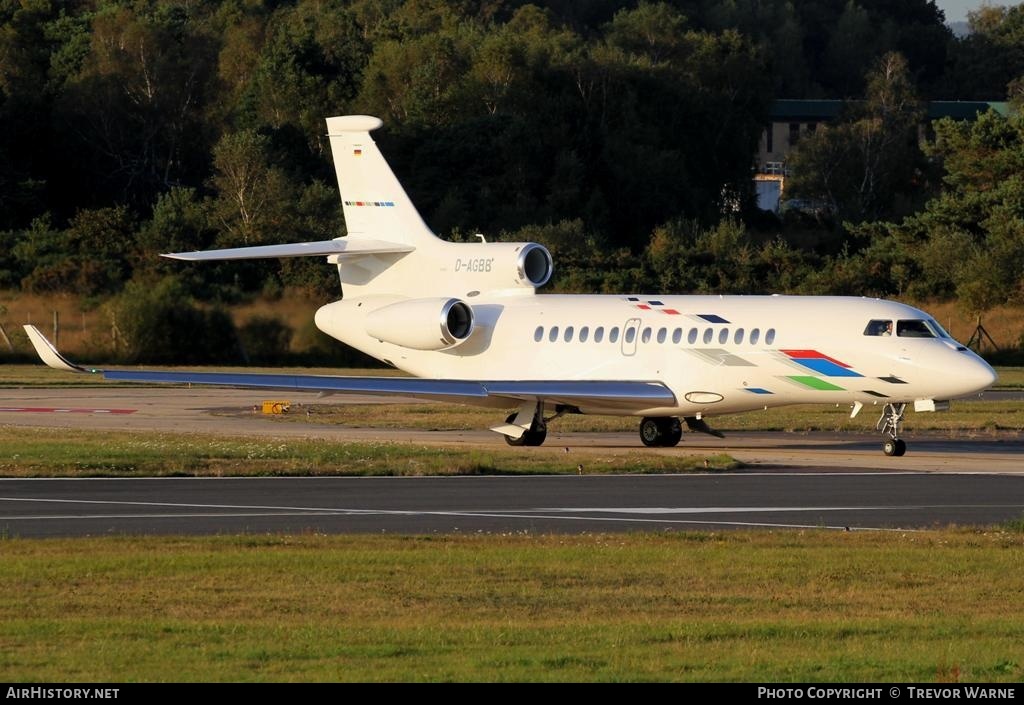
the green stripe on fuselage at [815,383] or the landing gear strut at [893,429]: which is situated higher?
the green stripe on fuselage at [815,383]

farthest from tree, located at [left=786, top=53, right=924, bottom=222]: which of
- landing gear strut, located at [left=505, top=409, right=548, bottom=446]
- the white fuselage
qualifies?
landing gear strut, located at [left=505, top=409, right=548, bottom=446]

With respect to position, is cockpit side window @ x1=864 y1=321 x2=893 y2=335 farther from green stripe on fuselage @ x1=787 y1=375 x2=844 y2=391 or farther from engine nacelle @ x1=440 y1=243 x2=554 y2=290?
engine nacelle @ x1=440 y1=243 x2=554 y2=290

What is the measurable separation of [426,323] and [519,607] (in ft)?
54.4

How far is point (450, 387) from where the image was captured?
84.7 ft

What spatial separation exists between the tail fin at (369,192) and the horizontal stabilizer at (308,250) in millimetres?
283

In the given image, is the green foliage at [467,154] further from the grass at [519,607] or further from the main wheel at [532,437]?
the grass at [519,607]

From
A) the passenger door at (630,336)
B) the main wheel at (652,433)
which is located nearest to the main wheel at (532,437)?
the main wheel at (652,433)

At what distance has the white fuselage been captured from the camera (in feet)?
80.0

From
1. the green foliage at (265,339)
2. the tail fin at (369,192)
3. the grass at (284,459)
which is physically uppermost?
the tail fin at (369,192)

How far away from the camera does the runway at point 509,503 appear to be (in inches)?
661

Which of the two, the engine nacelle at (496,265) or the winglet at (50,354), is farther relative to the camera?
the engine nacelle at (496,265)

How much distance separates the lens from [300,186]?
2574 inches
